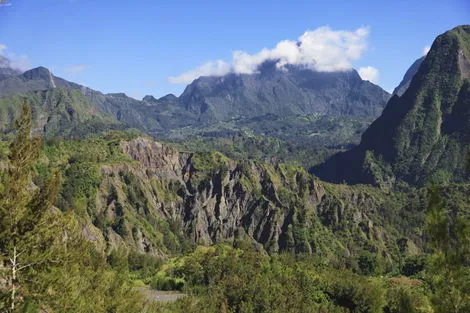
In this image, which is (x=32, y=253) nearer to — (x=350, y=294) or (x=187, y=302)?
(x=187, y=302)

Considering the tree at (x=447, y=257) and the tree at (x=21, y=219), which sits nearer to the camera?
the tree at (x=447, y=257)

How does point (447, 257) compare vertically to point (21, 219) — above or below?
above

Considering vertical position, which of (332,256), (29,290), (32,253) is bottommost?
(332,256)

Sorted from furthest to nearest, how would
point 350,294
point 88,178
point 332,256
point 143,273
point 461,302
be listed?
point 332,256 < point 88,178 < point 143,273 < point 350,294 < point 461,302

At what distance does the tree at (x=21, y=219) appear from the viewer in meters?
32.9

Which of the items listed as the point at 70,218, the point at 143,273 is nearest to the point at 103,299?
the point at 70,218

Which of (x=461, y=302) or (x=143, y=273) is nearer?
(x=461, y=302)

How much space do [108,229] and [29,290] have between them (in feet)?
454

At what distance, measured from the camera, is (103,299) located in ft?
159

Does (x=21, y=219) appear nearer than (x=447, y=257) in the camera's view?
No

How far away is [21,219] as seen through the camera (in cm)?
3359

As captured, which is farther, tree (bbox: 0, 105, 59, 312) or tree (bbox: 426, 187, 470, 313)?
tree (bbox: 0, 105, 59, 312)

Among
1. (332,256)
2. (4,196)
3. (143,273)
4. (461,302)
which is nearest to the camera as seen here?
(461,302)

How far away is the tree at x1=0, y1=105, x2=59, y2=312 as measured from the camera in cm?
3291
